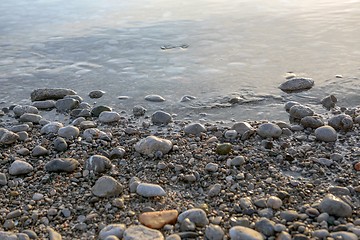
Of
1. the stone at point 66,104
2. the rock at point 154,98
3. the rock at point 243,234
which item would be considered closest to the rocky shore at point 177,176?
the rock at point 243,234

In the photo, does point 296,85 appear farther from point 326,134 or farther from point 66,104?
Result: point 66,104

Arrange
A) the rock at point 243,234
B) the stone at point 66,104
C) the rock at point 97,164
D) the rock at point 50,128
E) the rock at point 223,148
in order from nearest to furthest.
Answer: the rock at point 243,234 → the rock at point 97,164 → the rock at point 223,148 → the rock at point 50,128 → the stone at point 66,104

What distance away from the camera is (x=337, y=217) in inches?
86.3

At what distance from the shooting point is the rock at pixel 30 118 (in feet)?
12.1

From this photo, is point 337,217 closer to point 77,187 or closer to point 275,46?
point 77,187

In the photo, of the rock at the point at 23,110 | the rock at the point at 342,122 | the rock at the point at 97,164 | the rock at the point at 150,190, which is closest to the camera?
the rock at the point at 150,190

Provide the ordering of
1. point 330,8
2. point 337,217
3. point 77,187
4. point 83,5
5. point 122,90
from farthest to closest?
1. point 83,5
2. point 330,8
3. point 122,90
4. point 77,187
5. point 337,217

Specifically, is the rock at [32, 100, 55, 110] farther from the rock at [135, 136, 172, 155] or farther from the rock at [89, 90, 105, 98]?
the rock at [135, 136, 172, 155]

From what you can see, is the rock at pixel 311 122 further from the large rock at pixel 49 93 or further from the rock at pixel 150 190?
the large rock at pixel 49 93

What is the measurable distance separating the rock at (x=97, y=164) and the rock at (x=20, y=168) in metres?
0.39

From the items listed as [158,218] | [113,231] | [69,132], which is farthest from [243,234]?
[69,132]

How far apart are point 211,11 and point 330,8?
7.13 ft

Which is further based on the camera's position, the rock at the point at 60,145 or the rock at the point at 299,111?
the rock at the point at 299,111

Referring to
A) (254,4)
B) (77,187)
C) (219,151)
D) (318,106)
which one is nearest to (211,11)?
(254,4)
